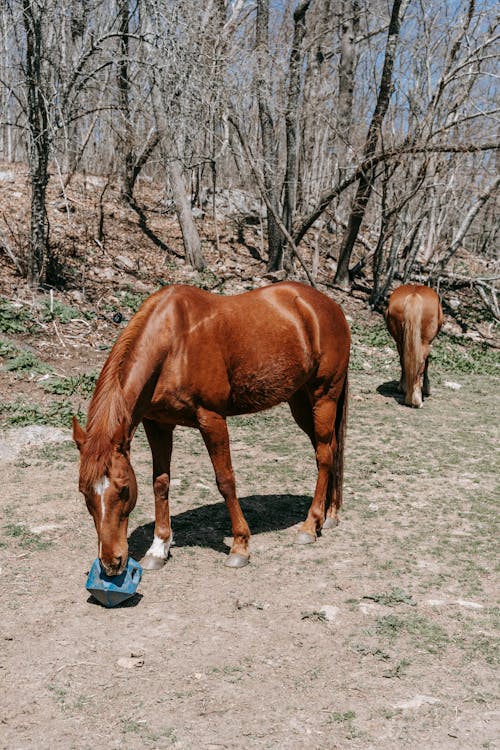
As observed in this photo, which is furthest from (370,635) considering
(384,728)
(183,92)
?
(183,92)

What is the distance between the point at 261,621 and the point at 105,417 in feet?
4.71

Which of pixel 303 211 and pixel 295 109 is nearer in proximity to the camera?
pixel 295 109

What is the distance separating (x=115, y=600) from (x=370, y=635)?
4.70ft

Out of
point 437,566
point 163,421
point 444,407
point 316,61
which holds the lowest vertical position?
point 444,407

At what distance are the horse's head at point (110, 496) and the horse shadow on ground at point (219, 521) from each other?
3.57 feet

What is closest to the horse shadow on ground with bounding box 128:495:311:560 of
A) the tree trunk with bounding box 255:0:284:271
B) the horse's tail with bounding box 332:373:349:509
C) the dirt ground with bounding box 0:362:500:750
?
the dirt ground with bounding box 0:362:500:750

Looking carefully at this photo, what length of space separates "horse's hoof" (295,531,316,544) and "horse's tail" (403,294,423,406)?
4438 mm

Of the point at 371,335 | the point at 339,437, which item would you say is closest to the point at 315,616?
the point at 339,437

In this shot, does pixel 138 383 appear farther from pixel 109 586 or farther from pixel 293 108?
pixel 293 108

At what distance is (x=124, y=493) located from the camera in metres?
3.49

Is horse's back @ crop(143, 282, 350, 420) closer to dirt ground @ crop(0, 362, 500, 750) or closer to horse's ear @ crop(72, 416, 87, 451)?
horse's ear @ crop(72, 416, 87, 451)

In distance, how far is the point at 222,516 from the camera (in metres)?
5.27

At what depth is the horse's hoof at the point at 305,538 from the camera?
4809mm

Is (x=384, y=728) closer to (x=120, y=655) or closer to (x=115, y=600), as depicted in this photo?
(x=120, y=655)
